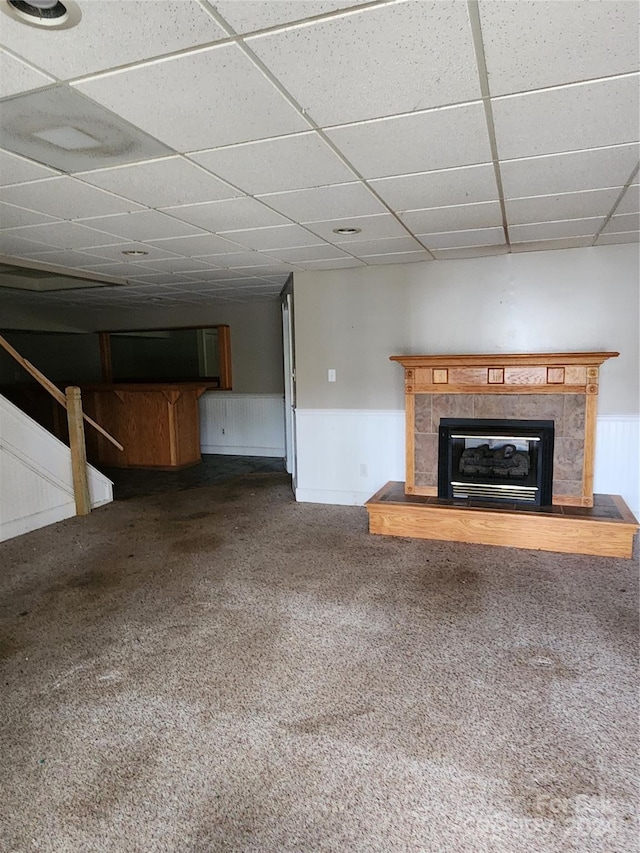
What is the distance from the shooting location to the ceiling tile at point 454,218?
115 inches

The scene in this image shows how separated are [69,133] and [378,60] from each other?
3.94 ft

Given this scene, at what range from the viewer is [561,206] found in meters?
2.90

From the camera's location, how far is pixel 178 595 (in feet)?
10.2

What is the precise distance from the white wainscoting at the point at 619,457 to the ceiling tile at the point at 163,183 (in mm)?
3320

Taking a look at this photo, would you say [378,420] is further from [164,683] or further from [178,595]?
[164,683]

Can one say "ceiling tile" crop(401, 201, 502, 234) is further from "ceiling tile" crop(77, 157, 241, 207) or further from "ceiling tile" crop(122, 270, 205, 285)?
"ceiling tile" crop(122, 270, 205, 285)

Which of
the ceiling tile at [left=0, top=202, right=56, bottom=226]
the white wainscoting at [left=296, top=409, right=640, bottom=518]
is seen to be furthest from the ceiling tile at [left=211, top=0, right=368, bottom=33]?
the white wainscoting at [left=296, top=409, right=640, bottom=518]

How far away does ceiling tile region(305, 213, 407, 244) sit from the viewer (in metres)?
3.10

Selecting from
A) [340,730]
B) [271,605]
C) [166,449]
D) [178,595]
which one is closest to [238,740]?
[340,730]

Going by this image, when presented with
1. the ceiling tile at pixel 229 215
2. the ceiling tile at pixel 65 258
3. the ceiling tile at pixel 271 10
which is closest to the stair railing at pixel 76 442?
the ceiling tile at pixel 65 258

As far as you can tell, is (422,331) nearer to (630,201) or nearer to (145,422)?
(630,201)

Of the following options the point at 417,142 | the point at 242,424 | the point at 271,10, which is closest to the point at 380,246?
the point at 417,142

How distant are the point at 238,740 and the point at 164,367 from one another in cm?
993

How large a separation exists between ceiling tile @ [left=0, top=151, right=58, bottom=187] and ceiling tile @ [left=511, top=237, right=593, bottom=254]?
311 centimetres
